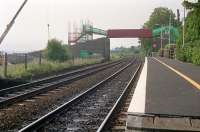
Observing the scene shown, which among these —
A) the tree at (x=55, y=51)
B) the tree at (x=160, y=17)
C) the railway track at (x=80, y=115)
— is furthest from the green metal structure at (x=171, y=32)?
the railway track at (x=80, y=115)

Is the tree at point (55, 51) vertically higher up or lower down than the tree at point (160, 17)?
lower down

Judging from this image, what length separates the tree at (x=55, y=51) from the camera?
54653 millimetres

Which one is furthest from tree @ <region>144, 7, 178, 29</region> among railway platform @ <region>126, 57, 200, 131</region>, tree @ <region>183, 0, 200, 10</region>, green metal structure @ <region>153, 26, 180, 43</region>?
railway platform @ <region>126, 57, 200, 131</region>

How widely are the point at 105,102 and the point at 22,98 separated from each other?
3001 millimetres

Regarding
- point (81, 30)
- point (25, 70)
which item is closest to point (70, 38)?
point (81, 30)

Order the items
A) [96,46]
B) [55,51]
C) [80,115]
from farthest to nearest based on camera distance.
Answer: [96,46] < [55,51] < [80,115]

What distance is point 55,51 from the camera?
181 feet

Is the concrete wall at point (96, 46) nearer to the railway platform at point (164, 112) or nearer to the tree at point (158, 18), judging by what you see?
the tree at point (158, 18)

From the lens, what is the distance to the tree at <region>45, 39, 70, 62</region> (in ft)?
179

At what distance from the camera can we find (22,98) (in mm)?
18734

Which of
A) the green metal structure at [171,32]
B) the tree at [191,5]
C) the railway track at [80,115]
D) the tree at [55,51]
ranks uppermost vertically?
the tree at [191,5]

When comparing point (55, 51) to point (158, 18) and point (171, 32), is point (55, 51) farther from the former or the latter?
point (158, 18)

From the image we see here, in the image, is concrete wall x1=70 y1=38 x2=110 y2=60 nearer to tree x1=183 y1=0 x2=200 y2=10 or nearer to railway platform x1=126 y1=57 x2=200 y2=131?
tree x1=183 y1=0 x2=200 y2=10

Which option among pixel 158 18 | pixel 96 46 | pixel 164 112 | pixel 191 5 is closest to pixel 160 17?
pixel 158 18
